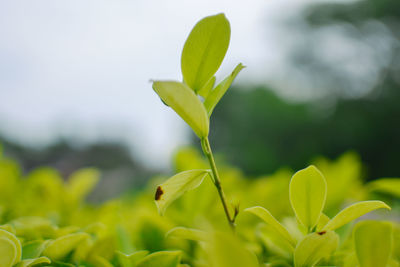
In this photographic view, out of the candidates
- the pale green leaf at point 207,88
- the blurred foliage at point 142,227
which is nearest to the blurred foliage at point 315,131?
the blurred foliage at point 142,227

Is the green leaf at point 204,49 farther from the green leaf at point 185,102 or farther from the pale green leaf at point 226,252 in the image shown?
the pale green leaf at point 226,252

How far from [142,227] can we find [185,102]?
0.39 meters

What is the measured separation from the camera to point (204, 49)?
0.33 meters

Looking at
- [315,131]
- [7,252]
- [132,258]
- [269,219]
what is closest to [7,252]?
[7,252]

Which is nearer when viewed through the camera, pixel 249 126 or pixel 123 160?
pixel 249 126

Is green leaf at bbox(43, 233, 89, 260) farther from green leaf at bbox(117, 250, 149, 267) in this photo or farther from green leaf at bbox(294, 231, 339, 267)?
green leaf at bbox(294, 231, 339, 267)

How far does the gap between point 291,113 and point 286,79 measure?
5.20 feet

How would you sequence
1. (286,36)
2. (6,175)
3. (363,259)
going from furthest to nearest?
(286,36)
(6,175)
(363,259)

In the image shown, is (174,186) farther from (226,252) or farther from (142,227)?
(142,227)

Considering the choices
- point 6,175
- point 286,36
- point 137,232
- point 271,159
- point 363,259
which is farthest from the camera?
point 286,36

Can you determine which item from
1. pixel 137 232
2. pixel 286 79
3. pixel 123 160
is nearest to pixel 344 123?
pixel 286 79

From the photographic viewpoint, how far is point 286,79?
987 centimetres

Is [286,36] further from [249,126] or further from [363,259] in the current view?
[363,259]

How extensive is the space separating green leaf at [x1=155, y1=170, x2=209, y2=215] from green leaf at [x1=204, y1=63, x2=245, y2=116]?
7 cm
